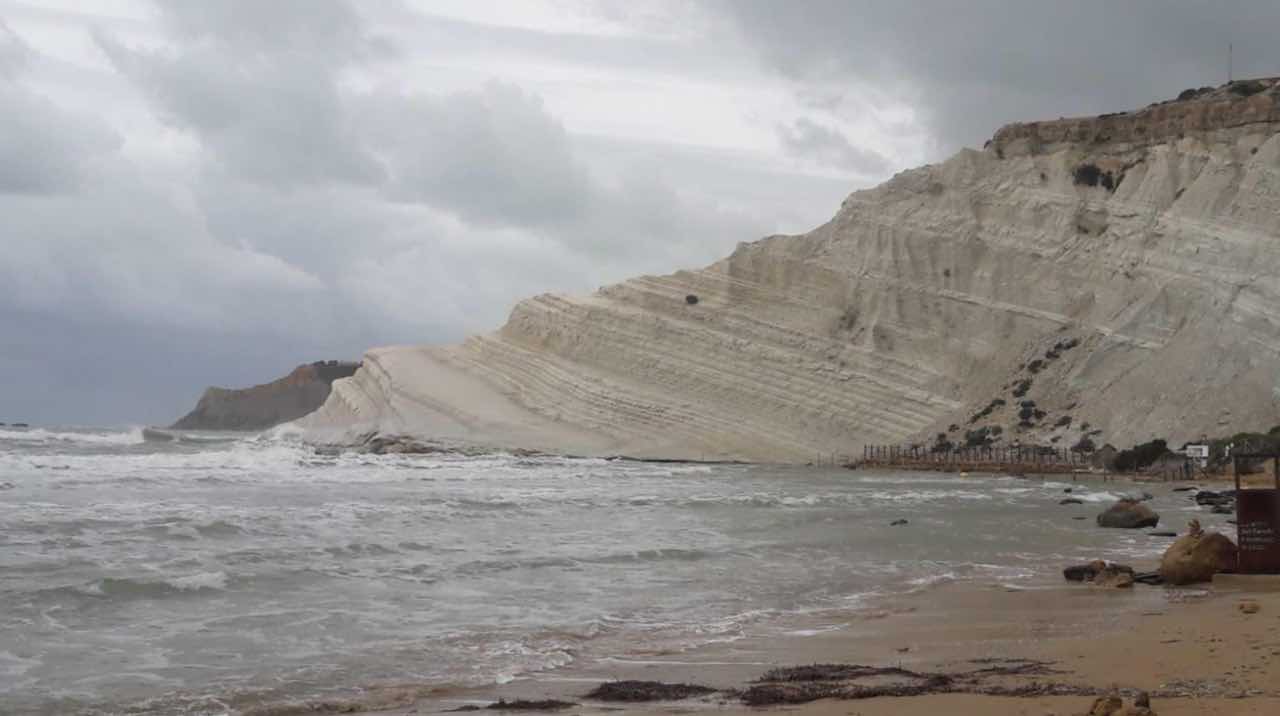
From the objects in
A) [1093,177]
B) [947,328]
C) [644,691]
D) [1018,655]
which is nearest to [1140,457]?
[947,328]

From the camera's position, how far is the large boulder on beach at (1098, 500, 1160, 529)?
2397 cm

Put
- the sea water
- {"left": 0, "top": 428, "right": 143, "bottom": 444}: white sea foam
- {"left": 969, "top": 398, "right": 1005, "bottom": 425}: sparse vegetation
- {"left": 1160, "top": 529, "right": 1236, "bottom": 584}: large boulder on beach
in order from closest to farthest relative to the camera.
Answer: the sea water
{"left": 1160, "top": 529, "right": 1236, "bottom": 584}: large boulder on beach
{"left": 969, "top": 398, "right": 1005, "bottom": 425}: sparse vegetation
{"left": 0, "top": 428, "right": 143, "bottom": 444}: white sea foam

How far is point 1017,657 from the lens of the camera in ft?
30.4

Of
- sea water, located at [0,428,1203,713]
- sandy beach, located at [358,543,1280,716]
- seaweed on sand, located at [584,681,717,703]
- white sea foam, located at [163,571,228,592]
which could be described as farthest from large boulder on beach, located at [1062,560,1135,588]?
white sea foam, located at [163,571,228,592]

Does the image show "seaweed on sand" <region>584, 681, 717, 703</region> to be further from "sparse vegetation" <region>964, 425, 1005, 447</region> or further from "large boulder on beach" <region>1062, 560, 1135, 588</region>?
"sparse vegetation" <region>964, 425, 1005, 447</region>

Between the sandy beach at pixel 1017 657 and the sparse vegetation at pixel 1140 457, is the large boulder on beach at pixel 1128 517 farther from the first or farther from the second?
the sparse vegetation at pixel 1140 457

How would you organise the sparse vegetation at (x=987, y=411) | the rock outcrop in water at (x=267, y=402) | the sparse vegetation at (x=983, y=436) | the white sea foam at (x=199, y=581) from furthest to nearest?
the rock outcrop in water at (x=267, y=402) → the sparse vegetation at (x=987, y=411) → the sparse vegetation at (x=983, y=436) → the white sea foam at (x=199, y=581)

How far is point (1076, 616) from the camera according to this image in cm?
1159

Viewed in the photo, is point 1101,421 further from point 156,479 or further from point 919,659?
point 919,659

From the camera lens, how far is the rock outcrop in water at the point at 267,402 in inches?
6407

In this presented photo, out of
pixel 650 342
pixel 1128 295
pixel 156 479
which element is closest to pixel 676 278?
pixel 650 342

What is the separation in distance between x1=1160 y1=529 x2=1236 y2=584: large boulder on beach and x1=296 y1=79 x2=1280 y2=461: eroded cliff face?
41120 millimetres

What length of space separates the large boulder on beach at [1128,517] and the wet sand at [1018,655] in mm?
11038

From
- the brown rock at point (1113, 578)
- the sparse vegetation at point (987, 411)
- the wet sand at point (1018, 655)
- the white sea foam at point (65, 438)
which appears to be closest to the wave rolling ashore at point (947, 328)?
the sparse vegetation at point (987, 411)
